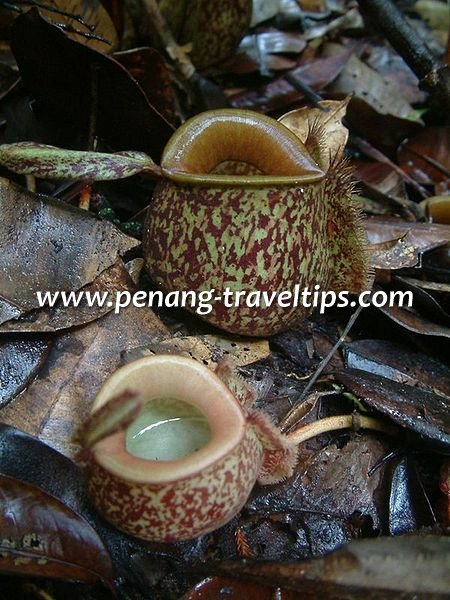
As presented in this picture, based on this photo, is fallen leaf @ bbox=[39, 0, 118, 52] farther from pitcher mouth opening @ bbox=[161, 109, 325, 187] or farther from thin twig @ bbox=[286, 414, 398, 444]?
thin twig @ bbox=[286, 414, 398, 444]

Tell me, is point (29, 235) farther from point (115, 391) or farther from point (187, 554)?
point (187, 554)

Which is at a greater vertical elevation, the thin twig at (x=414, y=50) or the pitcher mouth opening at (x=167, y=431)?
the thin twig at (x=414, y=50)

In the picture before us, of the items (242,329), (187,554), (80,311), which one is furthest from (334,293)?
(187,554)

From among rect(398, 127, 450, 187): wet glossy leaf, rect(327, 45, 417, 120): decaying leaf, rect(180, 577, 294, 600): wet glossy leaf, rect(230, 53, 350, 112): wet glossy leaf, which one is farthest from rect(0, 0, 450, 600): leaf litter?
rect(327, 45, 417, 120): decaying leaf

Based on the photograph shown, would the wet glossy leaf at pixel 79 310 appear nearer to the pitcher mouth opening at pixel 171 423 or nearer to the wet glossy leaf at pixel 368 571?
the pitcher mouth opening at pixel 171 423

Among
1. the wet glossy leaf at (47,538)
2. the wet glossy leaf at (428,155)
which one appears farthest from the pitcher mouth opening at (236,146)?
the wet glossy leaf at (428,155)

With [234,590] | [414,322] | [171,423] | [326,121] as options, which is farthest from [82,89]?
[234,590]
